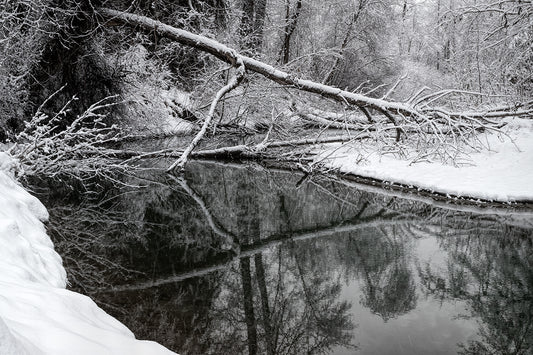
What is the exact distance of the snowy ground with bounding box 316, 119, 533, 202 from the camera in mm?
8336

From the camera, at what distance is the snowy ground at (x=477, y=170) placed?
8.34 m

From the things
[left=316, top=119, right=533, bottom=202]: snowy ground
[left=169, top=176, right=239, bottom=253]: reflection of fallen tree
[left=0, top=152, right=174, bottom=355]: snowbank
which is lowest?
[left=0, top=152, right=174, bottom=355]: snowbank

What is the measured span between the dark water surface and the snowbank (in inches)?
37.4

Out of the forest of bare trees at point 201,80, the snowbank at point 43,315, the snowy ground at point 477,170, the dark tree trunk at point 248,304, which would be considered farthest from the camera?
the forest of bare trees at point 201,80

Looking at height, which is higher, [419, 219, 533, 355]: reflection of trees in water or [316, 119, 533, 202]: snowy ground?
[316, 119, 533, 202]: snowy ground

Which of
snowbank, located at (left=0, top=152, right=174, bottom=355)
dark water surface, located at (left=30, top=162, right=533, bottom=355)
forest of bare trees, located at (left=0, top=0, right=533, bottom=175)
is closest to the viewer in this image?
snowbank, located at (left=0, top=152, right=174, bottom=355)

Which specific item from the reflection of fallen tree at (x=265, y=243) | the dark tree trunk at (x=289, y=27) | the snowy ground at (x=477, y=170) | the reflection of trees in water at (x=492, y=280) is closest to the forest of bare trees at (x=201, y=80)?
the snowy ground at (x=477, y=170)

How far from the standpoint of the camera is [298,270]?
558 centimetres

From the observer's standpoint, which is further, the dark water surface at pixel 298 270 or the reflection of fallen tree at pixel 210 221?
the reflection of fallen tree at pixel 210 221

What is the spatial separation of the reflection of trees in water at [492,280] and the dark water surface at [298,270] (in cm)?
2

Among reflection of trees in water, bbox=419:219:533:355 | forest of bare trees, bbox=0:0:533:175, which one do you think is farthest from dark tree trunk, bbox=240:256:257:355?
forest of bare trees, bbox=0:0:533:175

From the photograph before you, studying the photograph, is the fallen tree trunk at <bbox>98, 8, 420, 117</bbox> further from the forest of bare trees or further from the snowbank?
the snowbank

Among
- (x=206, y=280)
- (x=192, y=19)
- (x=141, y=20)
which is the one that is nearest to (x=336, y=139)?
(x=192, y=19)

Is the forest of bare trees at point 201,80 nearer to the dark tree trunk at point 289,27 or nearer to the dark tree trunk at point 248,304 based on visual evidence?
the dark tree trunk at point 248,304
